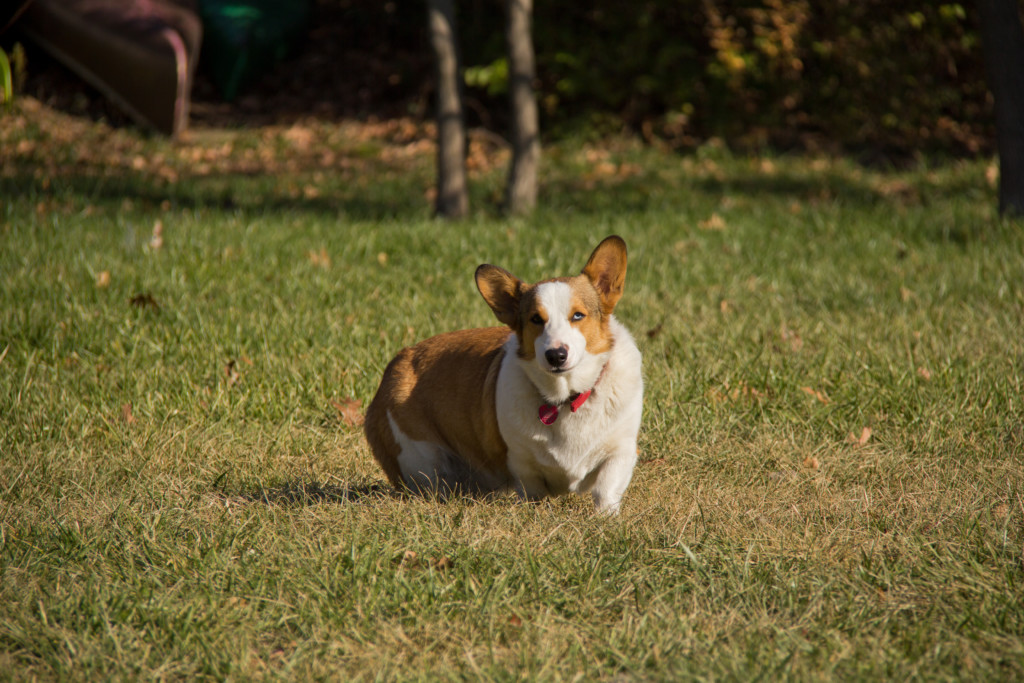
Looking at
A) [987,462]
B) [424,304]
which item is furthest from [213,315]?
[987,462]

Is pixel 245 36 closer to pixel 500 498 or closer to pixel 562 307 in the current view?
pixel 500 498

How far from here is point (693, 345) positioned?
466cm

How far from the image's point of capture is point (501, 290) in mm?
3061

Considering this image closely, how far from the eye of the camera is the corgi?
9.46ft

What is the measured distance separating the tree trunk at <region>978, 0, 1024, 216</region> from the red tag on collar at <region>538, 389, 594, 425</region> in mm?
5304

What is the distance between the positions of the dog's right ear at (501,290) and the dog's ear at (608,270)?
9.8 inches

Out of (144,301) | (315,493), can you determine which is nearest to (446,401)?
(315,493)

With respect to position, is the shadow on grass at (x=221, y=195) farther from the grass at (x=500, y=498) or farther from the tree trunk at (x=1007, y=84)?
the tree trunk at (x=1007, y=84)

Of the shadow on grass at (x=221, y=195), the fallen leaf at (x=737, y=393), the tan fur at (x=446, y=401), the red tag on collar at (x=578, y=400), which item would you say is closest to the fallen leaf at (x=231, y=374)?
the tan fur at (x=446, y=401)

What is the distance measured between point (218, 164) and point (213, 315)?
5345 millimetres

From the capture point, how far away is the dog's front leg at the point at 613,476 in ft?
9.88

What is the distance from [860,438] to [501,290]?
1.75 m

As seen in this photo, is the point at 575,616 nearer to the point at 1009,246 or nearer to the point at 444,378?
the point at 444,378

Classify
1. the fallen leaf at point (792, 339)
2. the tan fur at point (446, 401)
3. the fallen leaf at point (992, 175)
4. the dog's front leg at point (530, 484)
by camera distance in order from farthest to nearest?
the fallen leaf at point (992, 175) < the fallen leaf at point (792, 339) < the tan fur at point (446, 401) < the dog's front leg at point (530, 484)
